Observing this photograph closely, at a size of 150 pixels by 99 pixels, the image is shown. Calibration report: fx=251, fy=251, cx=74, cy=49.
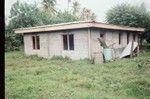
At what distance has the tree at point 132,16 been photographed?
21000 mm

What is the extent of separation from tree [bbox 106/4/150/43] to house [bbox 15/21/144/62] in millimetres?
4949

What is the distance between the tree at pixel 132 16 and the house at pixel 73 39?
4.95m

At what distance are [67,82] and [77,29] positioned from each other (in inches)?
229

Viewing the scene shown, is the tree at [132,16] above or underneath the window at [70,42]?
above

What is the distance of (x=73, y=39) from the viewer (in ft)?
43.2

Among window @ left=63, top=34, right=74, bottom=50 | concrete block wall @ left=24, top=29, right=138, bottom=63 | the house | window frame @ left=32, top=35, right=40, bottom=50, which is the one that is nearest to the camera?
the house

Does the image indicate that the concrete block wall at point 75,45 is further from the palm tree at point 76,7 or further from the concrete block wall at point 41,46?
the palm tree at point 76,7

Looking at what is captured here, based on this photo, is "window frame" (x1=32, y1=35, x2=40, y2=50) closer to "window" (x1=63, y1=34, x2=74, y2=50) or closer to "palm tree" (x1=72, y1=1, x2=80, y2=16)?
"window" (x1=63, y1=34, x2=74, y2=50)

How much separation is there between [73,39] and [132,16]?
938 cm

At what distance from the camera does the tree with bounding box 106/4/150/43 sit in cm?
2100

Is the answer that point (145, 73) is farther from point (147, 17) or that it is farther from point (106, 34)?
point (147, 17)

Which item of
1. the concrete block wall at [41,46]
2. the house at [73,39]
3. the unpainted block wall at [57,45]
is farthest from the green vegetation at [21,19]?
the house at [73,39]

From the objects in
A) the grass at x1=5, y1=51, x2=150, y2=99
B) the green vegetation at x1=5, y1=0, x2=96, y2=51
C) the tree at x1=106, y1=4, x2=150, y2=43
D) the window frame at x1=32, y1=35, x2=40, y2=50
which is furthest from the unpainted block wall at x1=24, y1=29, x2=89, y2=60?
the tree at x1=106, y1=4, x2=150, y2=43

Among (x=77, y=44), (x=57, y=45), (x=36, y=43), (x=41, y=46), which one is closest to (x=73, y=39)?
(x=77, y=44)
